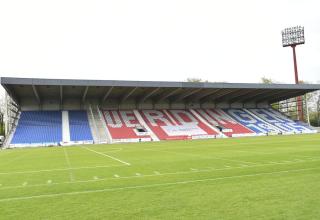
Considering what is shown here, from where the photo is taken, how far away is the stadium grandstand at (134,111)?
48031 mm

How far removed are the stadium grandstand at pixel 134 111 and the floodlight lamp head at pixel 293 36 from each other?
640 inches

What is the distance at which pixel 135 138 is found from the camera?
49.8 meters

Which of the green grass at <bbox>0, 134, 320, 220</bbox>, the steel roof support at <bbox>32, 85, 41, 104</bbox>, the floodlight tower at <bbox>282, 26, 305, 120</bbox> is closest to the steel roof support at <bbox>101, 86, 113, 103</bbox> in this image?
the steel roof support at <bbox>32, 85, 41, 104</bbox>

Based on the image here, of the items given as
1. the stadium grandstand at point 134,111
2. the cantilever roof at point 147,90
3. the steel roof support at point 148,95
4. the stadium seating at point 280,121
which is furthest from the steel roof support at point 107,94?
the stadium seating at point 280,121

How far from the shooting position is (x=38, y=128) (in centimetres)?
4950

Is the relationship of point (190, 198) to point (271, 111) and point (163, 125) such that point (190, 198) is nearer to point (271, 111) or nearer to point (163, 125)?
point (163, 125)

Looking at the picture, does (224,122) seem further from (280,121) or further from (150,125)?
(150,125)

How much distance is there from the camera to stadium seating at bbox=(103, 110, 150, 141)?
166 feet

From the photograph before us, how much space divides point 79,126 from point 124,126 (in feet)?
23.1

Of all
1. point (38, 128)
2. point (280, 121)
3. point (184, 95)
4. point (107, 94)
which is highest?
point (107, 94)

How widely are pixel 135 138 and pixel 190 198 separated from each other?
42.5 metres

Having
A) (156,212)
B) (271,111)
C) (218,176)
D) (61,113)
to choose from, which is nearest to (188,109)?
(271,111)

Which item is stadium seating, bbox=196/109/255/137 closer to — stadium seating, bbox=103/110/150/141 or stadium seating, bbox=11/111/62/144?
stadium seating, bbox=103/110/150/141

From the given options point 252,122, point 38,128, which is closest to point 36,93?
point 38,128
